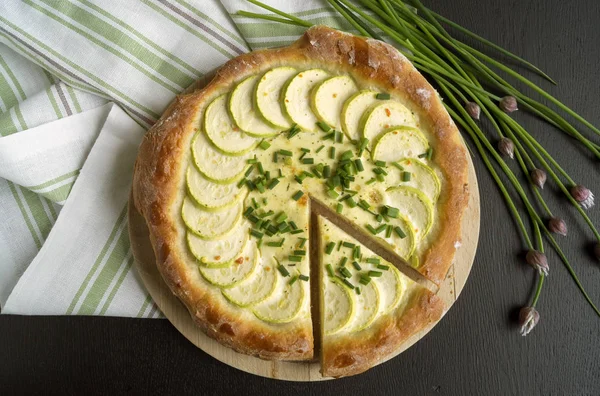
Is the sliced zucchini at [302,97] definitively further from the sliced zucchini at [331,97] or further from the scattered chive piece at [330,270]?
the scattered chive piece at [330,270]

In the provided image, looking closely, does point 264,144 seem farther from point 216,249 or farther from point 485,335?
point 485,335

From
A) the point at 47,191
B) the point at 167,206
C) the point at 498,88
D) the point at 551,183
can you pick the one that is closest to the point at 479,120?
the point at 498,88


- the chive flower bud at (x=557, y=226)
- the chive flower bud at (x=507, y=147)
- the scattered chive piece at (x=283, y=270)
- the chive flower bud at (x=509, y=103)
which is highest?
the chive flower bud at (x=509, y=103)

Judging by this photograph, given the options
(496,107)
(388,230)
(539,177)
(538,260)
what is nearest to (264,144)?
(388,230)

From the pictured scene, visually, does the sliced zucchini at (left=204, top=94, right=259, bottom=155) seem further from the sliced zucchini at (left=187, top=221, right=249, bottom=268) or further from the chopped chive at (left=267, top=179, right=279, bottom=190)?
the sliced zucchini at (left=187, top=221, right=249, bottom=268)

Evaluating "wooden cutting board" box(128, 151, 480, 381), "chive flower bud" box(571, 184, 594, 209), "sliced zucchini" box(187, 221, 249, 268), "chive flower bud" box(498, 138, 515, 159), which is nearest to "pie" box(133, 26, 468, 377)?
"sliced zucchini" box(187, 221, 249, 268)

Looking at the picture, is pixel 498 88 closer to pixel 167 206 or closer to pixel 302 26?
pixel 302 26

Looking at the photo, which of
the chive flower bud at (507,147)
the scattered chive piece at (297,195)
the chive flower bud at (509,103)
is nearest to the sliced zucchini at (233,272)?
the scattered chive piece at (297,195)
